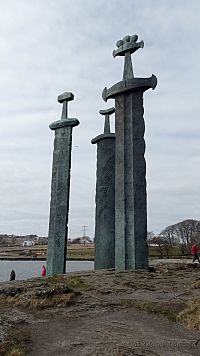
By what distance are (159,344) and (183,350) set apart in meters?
0.36

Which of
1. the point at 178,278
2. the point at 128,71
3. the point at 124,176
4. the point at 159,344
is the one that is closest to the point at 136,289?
the point at 178,278

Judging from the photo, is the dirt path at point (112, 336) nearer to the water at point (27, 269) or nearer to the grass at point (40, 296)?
the grass at point (40, 296)

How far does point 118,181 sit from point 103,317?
726 cm

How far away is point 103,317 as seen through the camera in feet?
24.4

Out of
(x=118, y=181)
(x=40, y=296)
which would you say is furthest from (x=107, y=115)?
(x=40, y=296)

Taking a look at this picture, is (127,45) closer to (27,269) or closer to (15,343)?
(15,343)

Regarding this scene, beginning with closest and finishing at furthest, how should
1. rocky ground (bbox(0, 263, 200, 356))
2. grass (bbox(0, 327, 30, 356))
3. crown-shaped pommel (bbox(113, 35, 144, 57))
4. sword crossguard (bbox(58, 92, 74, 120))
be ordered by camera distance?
grass (bbox(0, 327, 30, 356)) < rocky ground (bbox(0, 263, 200, 356)) < crown-shaped pommel (bbox(113, 35, 144, 57)) < sword crossguard (bbox(58, 92, 74, 120))

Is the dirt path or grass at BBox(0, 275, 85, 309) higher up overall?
grass at BBox(0, 275, 85, 309)

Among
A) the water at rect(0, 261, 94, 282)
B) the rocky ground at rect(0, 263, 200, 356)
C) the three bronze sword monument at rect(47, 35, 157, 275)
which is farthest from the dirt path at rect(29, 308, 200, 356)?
the water at rect(0, 261, 94, 282)

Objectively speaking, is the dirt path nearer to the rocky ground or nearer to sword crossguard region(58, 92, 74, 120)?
the rocky ground

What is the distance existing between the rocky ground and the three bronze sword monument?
8.76ft

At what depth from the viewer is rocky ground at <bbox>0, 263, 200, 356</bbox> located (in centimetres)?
583

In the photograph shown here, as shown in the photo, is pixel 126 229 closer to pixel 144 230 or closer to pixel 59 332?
pixel 144 230

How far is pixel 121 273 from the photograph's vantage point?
1198 cm
